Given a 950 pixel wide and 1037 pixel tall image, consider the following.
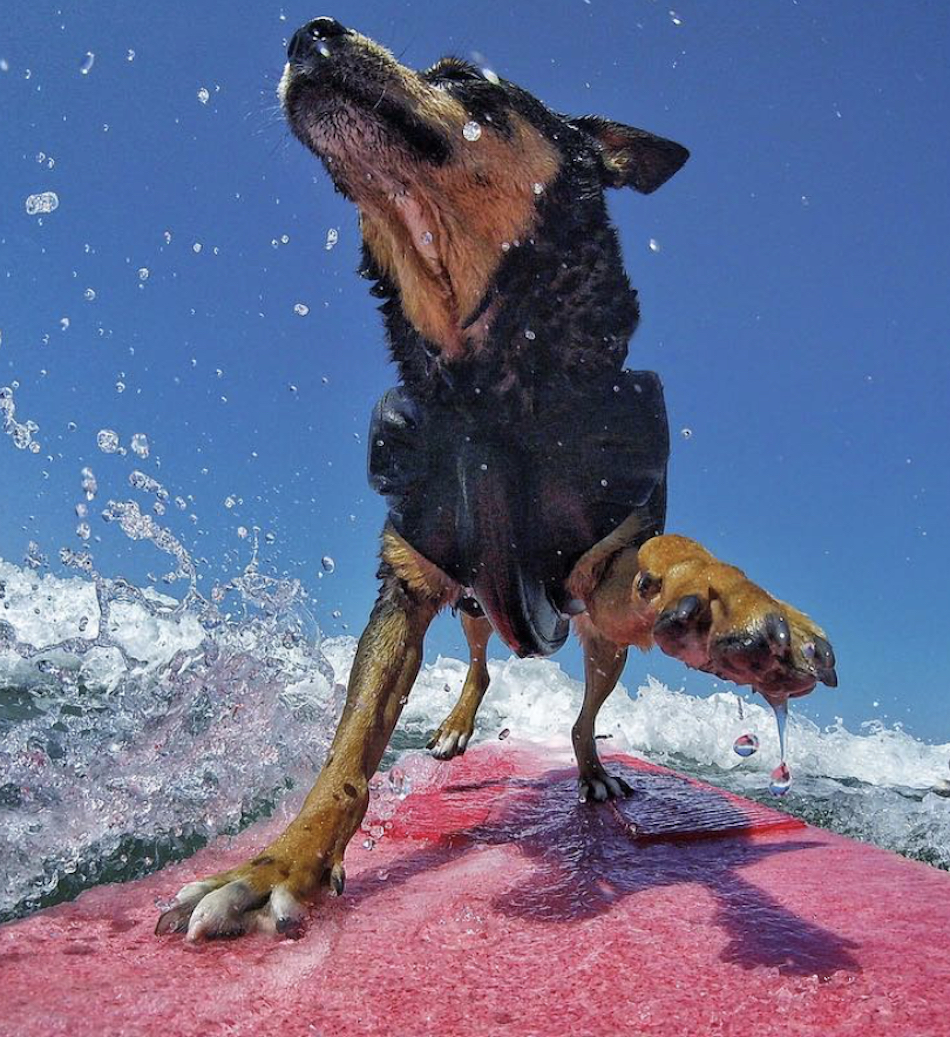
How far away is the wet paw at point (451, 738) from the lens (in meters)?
4.76

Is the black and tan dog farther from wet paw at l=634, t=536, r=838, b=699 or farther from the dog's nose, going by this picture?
wet paw at l=634, t=536, r=838, b=699

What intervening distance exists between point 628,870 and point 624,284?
5.96ft

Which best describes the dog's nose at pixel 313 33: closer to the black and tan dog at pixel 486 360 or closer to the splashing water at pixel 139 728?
the black and tan dog at pixel 486 360

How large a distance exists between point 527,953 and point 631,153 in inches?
100

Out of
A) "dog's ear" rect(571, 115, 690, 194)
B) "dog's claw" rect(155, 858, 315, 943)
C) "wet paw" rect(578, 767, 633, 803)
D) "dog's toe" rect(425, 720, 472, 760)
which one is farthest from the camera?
"dog's toe" rect(425, 720, 472, 760)

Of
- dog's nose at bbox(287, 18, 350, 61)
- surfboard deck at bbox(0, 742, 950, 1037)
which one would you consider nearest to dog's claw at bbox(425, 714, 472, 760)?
surfboard deck at bbox(0, 742, 950, 1037)

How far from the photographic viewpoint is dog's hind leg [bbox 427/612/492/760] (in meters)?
4.80

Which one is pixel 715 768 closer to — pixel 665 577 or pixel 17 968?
pixel 665 577

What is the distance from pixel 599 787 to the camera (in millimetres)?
3734

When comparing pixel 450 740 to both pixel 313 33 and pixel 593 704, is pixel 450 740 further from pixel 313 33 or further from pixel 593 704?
pixel 313 33

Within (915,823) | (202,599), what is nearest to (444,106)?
(202,599)

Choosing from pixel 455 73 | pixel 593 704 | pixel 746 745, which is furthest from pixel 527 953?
pixel 455 73

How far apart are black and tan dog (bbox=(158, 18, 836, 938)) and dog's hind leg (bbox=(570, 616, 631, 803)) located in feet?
3.21

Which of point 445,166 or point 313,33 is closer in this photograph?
point 313,33
